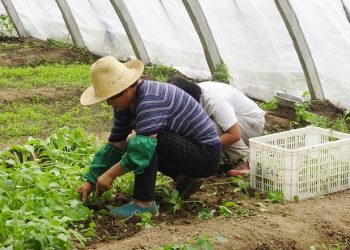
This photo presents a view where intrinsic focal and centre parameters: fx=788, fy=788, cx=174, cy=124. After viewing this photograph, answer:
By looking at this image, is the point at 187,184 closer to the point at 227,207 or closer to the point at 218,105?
the point at 227,207

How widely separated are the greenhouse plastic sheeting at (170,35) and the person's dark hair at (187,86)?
3.84 metres

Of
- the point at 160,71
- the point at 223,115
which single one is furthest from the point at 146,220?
the point at 160,71

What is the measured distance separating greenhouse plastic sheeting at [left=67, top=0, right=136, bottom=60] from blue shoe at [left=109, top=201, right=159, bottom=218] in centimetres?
583

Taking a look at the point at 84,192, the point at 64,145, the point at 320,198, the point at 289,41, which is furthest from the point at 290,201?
the point at 289,41

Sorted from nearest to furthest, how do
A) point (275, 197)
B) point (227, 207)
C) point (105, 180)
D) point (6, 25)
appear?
1. point (105, 180)
2. point (227, 207)
3. point (275, 197)
4. point (6, 25)

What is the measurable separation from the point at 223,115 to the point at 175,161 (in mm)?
679

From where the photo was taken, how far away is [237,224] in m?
4.54

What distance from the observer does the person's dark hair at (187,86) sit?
5156 millimetres

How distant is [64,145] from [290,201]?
1.74 metres

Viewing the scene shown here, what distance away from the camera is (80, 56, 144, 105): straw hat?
4504mm

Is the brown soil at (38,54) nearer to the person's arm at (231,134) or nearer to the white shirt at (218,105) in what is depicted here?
the white shirt at (218,105)

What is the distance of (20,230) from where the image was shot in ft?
13.2

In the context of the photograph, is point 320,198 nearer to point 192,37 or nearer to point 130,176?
point 130,176

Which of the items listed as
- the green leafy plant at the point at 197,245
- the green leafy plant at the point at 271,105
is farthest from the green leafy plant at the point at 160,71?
the green leafy plant at the point at 197,245
